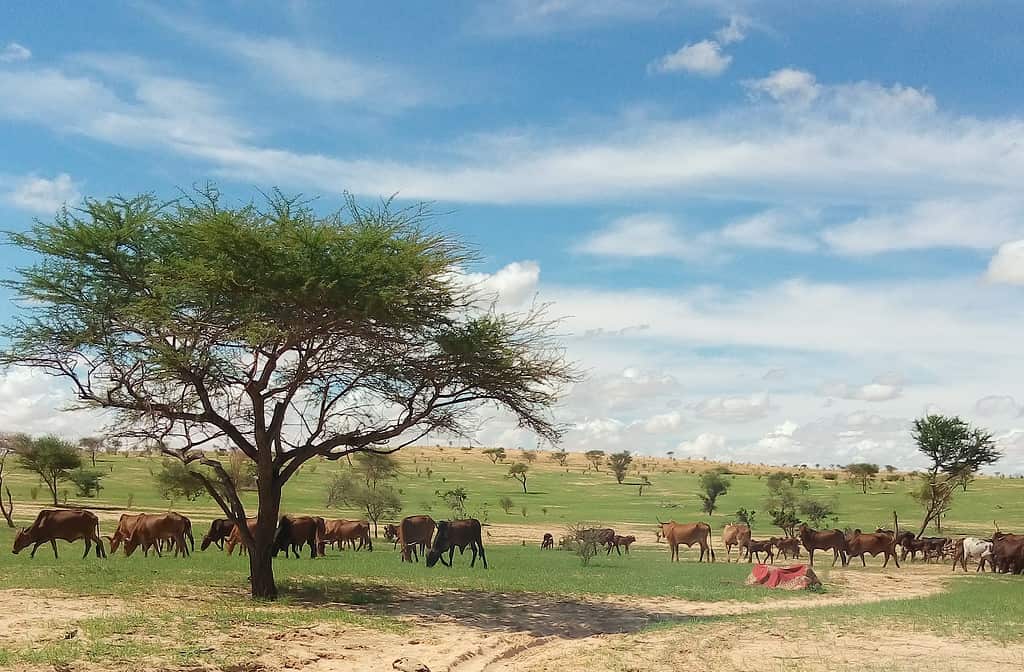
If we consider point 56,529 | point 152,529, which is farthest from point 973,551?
point 56,529

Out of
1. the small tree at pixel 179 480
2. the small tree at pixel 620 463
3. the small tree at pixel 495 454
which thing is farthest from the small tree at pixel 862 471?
the small tree at pixel 179 480

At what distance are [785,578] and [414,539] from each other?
41.3 ft

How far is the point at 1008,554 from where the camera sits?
105 feet

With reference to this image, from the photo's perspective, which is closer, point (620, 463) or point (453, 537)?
point (453, 537)

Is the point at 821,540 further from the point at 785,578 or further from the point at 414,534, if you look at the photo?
the point at 414,534

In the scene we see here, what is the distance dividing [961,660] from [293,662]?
10.0m

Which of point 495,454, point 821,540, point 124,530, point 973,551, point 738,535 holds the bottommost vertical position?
point 973,551

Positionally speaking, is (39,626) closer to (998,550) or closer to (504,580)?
(504,580)

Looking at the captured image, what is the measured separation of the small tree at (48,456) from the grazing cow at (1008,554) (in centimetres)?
4492

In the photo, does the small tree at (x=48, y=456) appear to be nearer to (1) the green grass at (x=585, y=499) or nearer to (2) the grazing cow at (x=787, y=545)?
(1) the green grass at (x=585, y=499)

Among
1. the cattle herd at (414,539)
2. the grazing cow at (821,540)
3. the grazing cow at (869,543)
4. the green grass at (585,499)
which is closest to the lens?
the cattle herd at (414,539)

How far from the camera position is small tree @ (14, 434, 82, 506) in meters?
49.1

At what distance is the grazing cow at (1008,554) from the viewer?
3155cm

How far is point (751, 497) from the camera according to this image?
3147 inches
